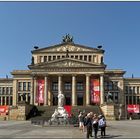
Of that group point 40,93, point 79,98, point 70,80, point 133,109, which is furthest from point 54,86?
point 133,109

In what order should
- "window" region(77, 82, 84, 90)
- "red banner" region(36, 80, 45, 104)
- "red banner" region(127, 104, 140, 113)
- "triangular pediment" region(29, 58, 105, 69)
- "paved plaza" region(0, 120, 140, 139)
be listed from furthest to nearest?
"window" region(77, 82, 84, 90) → "red banner" region(127, 104, 140, 113) → "triangular pediment" region(29, 58, 105, 69) → "red banner" region(36, 80, 45, 104) → "paved plaza" region(0, 120, 140, 139)

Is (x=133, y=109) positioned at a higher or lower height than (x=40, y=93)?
lower

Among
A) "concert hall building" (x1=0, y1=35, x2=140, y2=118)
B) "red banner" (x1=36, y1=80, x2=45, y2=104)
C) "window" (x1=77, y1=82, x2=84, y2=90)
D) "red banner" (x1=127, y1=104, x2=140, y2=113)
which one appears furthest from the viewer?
"window" (x1=77, y1=82, x2=84, y2=90)

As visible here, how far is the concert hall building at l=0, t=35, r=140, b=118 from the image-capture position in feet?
310

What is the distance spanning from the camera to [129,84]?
116062 millimetres

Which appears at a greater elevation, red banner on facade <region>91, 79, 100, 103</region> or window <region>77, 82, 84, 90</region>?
window <region>77, 82, 84, 90</region>

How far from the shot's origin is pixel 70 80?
104 m

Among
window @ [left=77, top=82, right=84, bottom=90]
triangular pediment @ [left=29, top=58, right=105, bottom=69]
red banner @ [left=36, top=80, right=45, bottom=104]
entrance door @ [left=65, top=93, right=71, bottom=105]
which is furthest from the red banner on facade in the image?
red banner @ [left=36, top=80, right=45, bottom=104]

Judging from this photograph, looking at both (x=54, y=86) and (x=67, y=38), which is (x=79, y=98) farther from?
(x=67, y=38)

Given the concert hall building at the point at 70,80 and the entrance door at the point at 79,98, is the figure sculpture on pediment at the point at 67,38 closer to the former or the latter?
the concert hall building at the point at 70,80

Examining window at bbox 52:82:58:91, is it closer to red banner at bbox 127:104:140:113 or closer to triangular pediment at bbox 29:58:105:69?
triangular pediment at bbox 29:58:105:69

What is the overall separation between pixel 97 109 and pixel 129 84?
35.3 m

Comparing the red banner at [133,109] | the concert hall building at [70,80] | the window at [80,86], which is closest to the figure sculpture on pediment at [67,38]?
the concert hall building at [70,80]

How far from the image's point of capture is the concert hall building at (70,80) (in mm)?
94375
